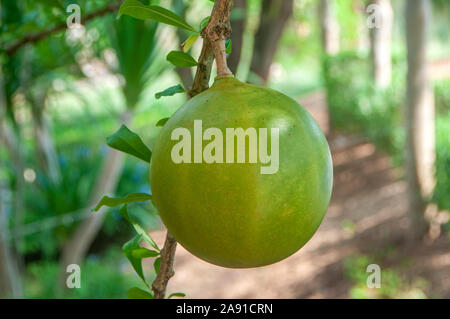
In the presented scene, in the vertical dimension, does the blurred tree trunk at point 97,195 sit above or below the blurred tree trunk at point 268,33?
below

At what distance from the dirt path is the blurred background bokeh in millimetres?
12

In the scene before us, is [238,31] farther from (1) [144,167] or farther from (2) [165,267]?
(1) [144,167]

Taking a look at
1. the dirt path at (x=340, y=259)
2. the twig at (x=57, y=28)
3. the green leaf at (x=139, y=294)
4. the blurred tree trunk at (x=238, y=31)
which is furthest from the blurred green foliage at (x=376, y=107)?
the green leaf at (x=139, y=294)

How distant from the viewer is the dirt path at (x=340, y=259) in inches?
117

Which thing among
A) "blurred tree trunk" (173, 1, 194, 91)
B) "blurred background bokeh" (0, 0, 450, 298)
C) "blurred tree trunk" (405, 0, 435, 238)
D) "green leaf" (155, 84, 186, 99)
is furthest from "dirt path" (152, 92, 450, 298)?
"green leaf" (155, 84, 186, 99)

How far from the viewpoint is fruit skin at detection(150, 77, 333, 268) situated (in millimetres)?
299

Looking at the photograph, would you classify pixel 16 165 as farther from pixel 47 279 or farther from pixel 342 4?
pixel 342 4

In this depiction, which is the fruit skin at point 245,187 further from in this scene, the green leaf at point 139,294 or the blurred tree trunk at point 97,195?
the blurred tree trunk at point 97,195

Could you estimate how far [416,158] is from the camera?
308 centimetres

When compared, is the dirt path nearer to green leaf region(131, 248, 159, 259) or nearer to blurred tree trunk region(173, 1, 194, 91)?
blurred tree trunk region(173, 1, 194, 91)

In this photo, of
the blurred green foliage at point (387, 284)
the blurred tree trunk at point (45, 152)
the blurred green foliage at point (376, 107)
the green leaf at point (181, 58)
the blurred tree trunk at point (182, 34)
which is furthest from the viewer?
the blurred green foliage at point (376, 107)

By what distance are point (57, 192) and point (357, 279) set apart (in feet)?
6.42

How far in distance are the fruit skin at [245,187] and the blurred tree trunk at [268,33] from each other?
2244 mm
